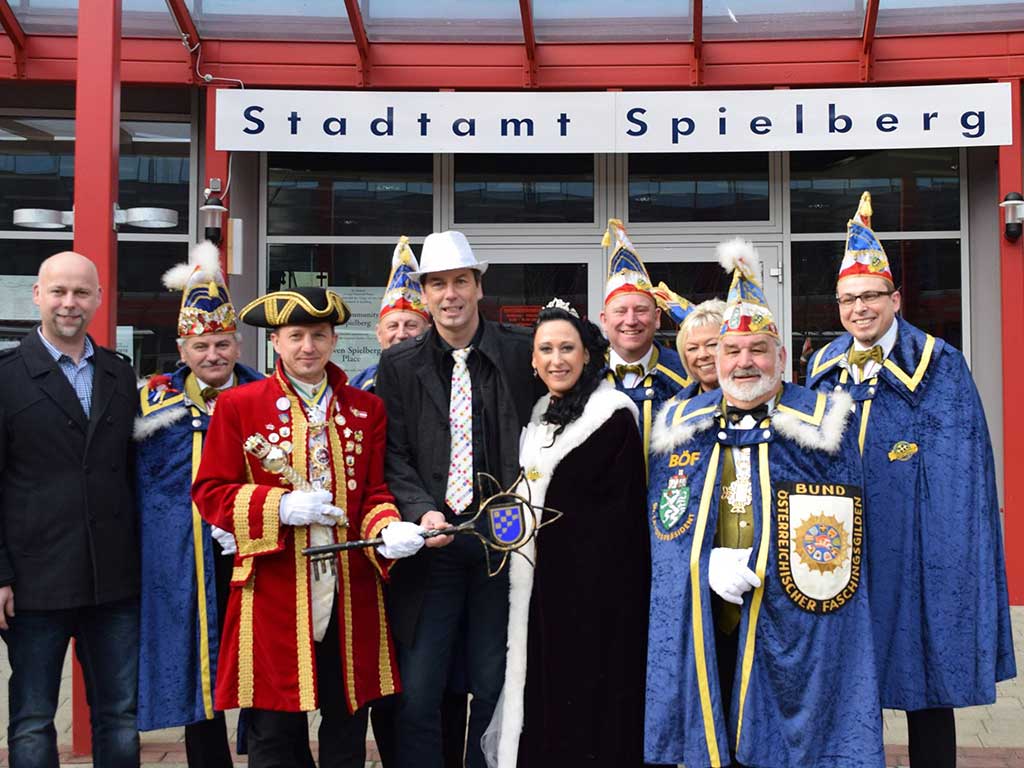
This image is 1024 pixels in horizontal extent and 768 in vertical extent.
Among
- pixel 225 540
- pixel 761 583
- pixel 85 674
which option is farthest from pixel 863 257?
pixel 85 674

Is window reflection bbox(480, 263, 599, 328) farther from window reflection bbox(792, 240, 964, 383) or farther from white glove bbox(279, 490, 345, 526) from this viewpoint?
white glove bbox(279, 490, 345, 526)

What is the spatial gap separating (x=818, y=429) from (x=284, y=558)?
1.79m

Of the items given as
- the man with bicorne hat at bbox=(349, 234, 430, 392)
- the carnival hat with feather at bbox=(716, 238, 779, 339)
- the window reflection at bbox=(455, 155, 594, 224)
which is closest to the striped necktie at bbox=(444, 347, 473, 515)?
the carnival hat with feather at bbox=(716, 238, 779, 339)

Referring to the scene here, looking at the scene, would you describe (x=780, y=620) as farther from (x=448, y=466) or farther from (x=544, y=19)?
(x=544, y=19)

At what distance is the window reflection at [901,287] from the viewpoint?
356 inches

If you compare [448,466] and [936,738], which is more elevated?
[448,466]

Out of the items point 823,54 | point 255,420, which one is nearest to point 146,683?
point 255,420

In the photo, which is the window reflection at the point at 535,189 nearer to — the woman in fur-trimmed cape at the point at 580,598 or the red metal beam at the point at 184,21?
the red metal beam at the point at 184,21

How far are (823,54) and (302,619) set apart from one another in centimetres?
608

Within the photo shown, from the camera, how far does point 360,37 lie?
8.00 metres

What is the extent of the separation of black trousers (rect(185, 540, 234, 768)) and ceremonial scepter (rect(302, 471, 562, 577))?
→ 702 millimetres

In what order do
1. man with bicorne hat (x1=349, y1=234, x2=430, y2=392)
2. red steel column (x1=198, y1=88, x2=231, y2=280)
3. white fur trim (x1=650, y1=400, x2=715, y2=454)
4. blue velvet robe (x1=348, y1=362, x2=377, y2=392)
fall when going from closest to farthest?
1. white fur trim (x1=650, y1=400, x2=715, y2=454)
2. blue velvet robe (x1=348, y1=362, x2=377, y2=392)
3. man with bicorne hat (x1=349, y1=234, x2=430, y2=392)
4. red steel column (x1=198, y1=88, x2=231, y2=280)

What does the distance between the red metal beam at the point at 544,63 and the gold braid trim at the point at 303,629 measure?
5.20m

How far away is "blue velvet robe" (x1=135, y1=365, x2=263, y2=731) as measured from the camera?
14.0 feet
